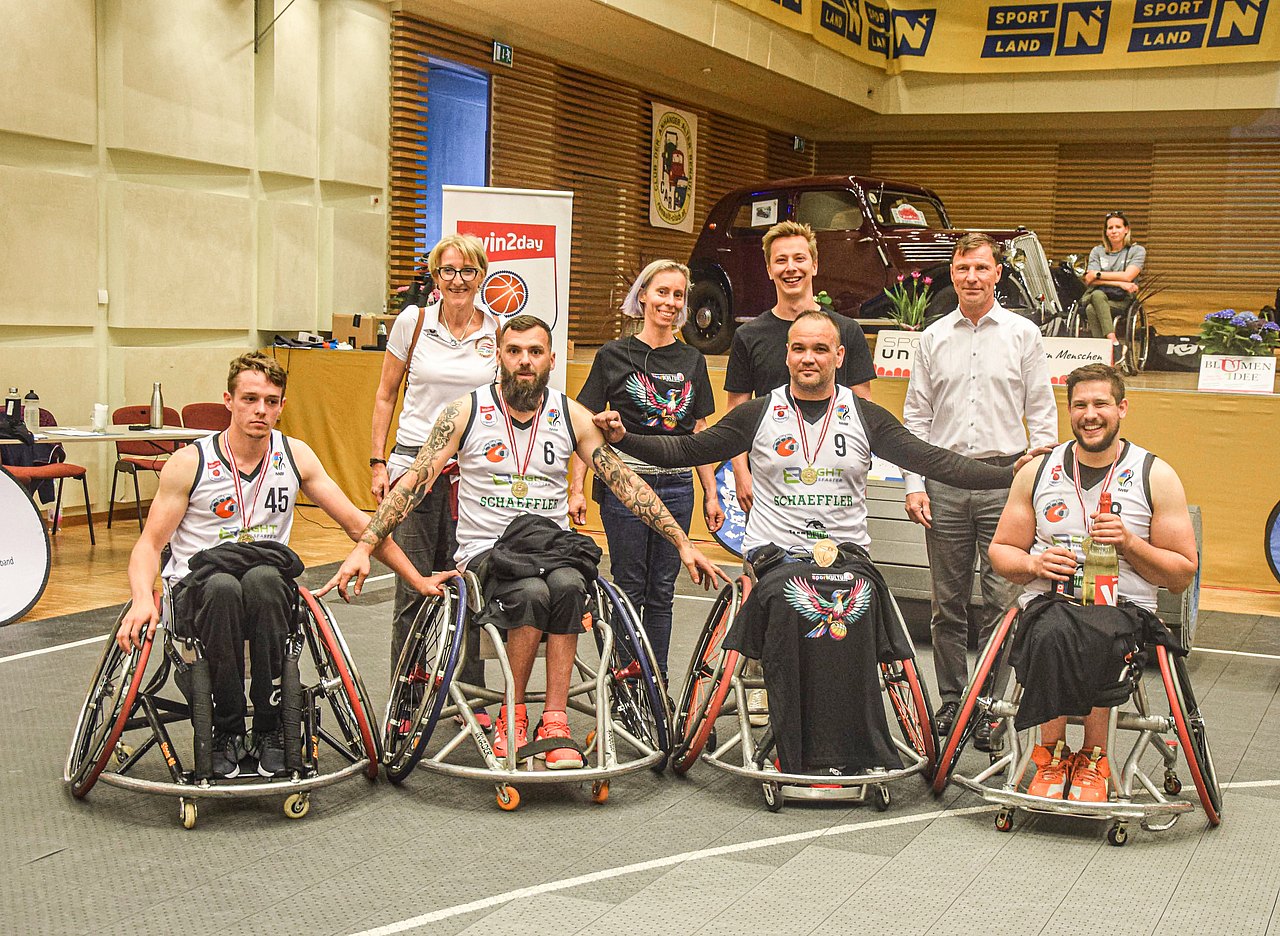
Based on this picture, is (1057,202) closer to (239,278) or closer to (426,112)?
(426,112)

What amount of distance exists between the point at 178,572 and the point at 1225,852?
110 inches

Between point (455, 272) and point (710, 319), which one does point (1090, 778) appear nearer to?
point (455, 272)

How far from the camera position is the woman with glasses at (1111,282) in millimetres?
9781

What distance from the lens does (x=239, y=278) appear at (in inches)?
359

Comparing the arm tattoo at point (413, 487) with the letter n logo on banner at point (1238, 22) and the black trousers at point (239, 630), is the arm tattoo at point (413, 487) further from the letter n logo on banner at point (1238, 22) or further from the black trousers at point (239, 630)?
the letter n logo on banner at point (1238, 22)

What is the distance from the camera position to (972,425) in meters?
4.40

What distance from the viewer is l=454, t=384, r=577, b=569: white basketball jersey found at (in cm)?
384

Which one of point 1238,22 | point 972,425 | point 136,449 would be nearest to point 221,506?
point 972,425

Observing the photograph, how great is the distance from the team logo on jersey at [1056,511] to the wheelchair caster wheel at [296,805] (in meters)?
2.09

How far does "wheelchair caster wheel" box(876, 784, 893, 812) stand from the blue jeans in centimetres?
83

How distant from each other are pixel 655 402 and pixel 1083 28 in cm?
1098

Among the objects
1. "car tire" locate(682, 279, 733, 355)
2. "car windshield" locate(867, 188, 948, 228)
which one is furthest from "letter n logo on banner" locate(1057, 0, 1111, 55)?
"car tire" locate(682, 279, 733, 355)

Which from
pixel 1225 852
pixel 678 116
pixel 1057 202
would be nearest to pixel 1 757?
pixel 1225 852

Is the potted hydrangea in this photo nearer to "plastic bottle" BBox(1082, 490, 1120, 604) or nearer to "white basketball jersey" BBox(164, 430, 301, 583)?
"plastic bottle" BBox(1082, 490, 1120, 604)
